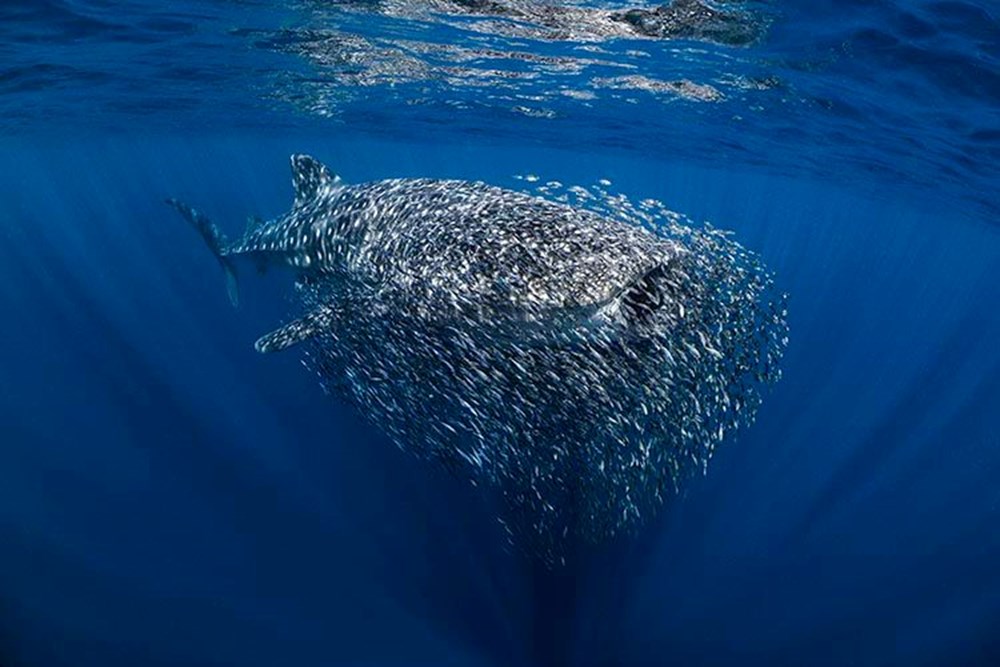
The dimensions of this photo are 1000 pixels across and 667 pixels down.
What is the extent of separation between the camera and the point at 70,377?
19875 millimetres

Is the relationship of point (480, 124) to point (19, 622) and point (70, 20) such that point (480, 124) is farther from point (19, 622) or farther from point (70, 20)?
point (19, 622)

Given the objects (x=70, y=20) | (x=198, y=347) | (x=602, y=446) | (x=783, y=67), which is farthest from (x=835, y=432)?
(x=70, y=20)

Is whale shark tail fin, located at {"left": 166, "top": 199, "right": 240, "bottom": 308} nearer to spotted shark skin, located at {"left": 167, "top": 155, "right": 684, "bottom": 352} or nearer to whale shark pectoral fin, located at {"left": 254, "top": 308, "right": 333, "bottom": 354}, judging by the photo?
spotted shark skin, located at {"left": 167, "top": 155, "right": 684, "bottom": 352}

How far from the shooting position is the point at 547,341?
565 cm

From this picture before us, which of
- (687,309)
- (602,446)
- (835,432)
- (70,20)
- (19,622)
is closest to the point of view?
(687,309)

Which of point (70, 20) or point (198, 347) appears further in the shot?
point (198, 347)

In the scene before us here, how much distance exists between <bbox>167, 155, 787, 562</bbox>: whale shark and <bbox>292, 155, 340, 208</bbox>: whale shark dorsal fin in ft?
5.84

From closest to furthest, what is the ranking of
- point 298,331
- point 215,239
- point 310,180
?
point 298,331
point 310,180
point 215,239

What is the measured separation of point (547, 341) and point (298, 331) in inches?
130

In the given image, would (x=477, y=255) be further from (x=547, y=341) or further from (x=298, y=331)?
(x=298, y=331)

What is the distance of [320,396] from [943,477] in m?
17.7

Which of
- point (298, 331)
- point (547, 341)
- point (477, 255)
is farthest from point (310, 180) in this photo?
point (547, 341)

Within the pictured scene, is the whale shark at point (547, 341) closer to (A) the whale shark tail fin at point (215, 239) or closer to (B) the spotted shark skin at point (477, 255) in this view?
(B) the spotted shark skin at point (477, 255)

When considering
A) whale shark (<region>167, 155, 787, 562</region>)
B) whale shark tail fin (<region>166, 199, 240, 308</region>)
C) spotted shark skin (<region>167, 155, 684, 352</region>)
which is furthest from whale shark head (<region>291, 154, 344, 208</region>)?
whale shark tail fin (<region>166, 199, 240, 308</region>)
